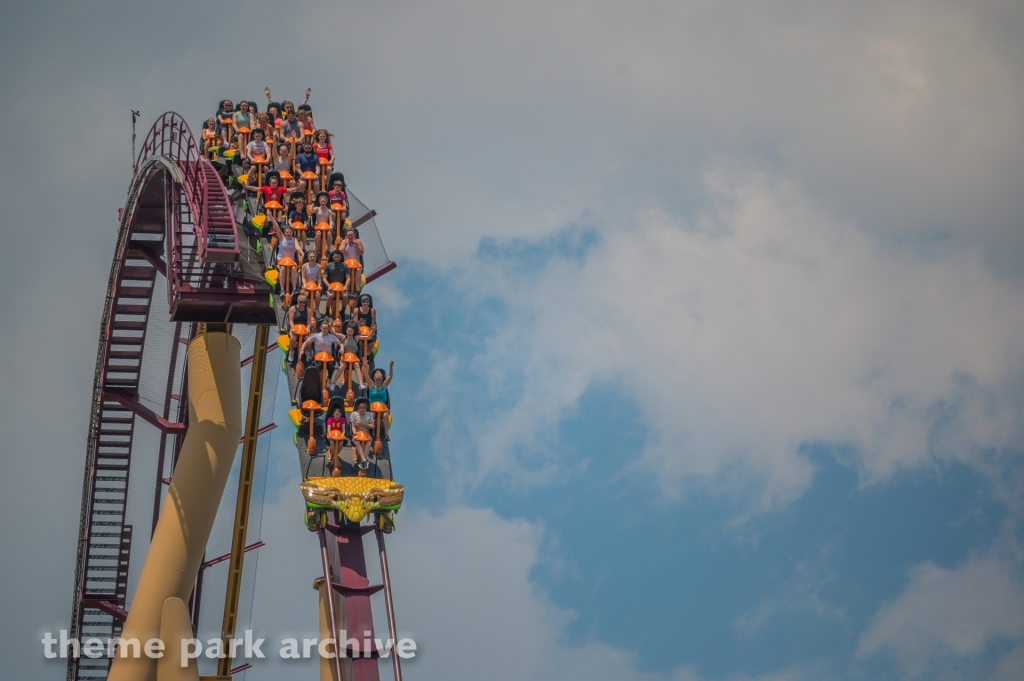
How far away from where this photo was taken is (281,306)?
26.1 meters

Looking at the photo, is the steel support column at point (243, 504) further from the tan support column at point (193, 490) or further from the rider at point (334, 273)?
the rider at point (334, 273)

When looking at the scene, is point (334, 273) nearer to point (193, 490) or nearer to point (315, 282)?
point (315, 282)

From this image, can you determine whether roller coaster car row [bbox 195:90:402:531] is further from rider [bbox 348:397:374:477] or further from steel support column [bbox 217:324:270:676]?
steel support column [bbox 217:324:270:676]

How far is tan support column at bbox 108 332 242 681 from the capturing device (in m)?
27.5

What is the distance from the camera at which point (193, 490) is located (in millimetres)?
28594

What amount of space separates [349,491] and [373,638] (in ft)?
7.11

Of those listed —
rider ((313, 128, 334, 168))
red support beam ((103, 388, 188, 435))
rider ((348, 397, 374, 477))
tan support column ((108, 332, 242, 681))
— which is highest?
rider ((313, 128, 334, 168))

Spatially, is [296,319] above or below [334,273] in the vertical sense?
below

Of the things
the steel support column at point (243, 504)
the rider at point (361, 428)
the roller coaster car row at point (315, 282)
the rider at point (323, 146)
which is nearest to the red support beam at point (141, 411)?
the steel support column at point (243, 504)

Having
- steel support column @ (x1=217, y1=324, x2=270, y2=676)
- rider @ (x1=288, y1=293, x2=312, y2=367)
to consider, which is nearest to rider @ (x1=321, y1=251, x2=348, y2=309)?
rider @ (x1=288, y1=293, x2=312, y2=367)

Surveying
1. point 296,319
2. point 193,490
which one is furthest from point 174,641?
point 296,319

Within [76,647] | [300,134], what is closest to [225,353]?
[300,134]

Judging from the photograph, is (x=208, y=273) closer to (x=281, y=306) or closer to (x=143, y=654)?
(x=281, y=306)

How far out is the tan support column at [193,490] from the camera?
1083 inches
